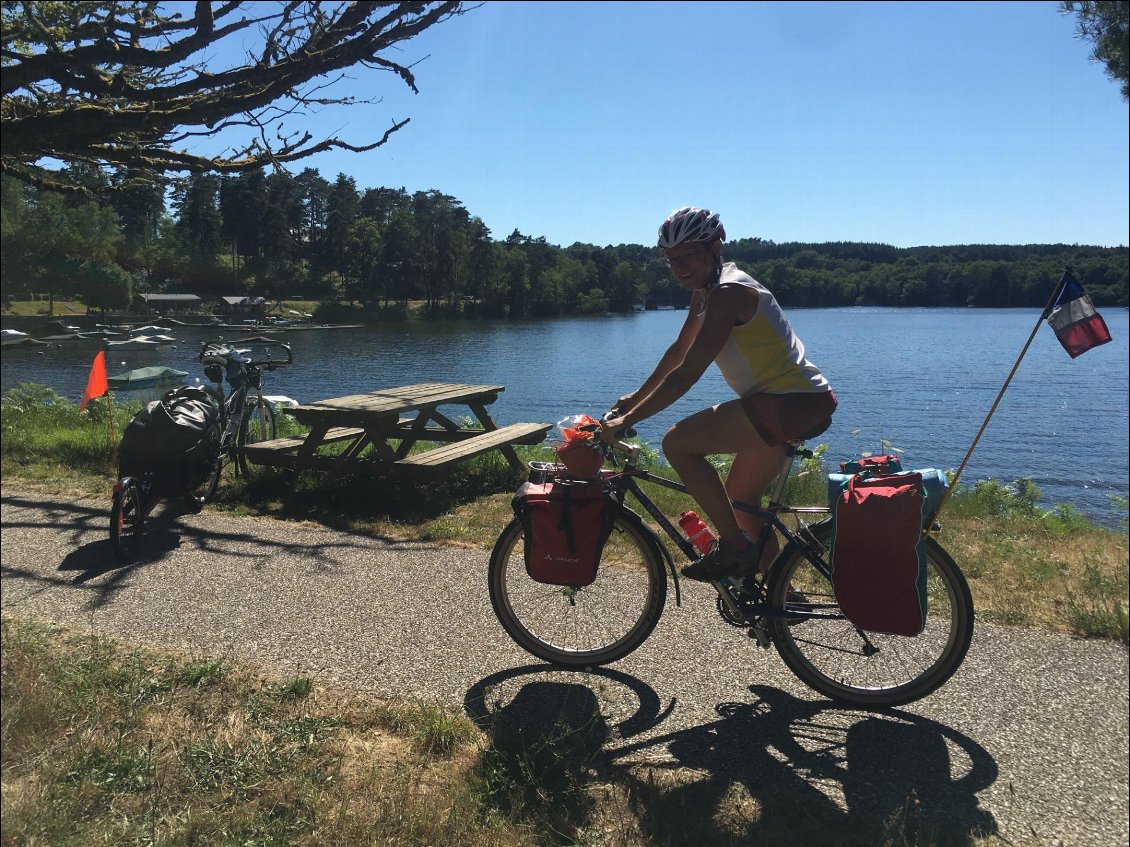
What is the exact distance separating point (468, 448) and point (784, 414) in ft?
14.6

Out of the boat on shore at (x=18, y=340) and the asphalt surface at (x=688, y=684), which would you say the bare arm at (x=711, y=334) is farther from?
the boat on shore at (x=18, y=340)

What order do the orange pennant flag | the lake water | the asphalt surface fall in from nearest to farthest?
the asphalt surface → the orange pennant flag → the lake water

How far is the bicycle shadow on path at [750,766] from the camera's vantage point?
2680mm

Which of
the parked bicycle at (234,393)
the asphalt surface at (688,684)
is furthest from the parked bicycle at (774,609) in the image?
→ the parked bicycle at (234,393)

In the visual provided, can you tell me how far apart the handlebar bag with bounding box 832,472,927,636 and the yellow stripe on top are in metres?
0.50

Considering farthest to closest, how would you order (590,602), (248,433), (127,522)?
(248,433) → (127,522) → (590,602)

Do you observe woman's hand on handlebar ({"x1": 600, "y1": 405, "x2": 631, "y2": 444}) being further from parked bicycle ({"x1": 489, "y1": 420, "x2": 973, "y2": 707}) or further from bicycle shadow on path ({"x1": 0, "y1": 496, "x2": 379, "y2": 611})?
bicycle shadow on path ({"x1": 0, "y1": 496, "x2": 379, "y2": 611})

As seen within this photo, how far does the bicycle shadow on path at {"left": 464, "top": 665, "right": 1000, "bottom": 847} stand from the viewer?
8.79 feet

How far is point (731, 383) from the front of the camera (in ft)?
11.3

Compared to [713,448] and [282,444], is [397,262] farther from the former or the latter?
[713,448]

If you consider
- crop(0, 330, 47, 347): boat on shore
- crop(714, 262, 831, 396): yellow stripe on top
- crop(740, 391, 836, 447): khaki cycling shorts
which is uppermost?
crop(714, 262, 831, 396): yellow stripe on top

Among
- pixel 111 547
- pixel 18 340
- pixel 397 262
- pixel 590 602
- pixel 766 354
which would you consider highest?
pixel 397 262

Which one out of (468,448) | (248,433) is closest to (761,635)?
(468,448)

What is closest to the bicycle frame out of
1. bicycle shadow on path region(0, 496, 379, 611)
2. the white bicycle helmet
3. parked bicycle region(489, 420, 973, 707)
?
parked bicycle region(489, 420, 973, 707)
